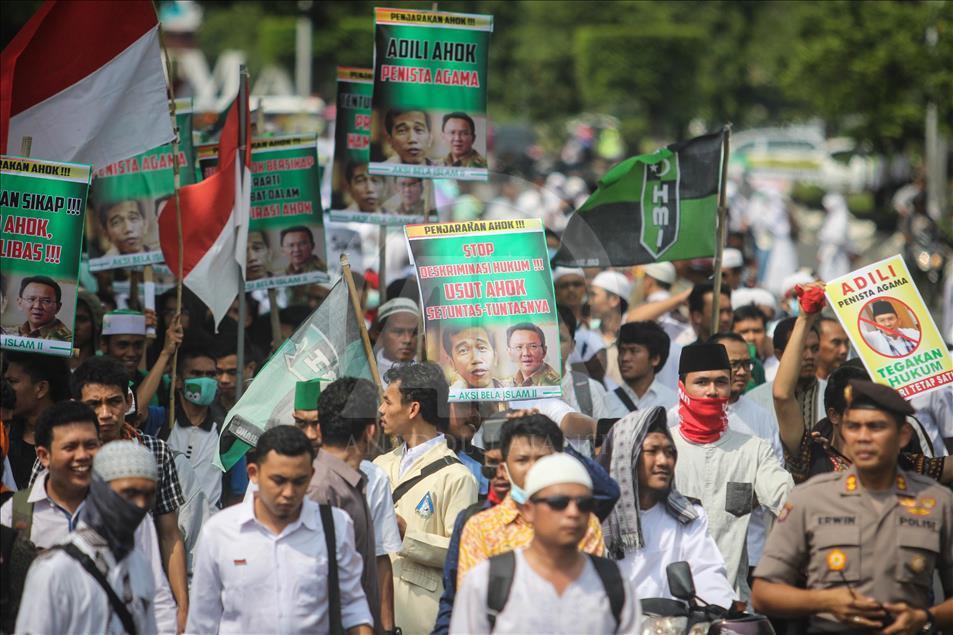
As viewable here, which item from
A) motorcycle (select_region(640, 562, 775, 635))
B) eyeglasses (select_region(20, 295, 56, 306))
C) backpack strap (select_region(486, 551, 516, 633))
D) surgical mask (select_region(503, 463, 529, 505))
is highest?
eyeglasses (select_region(20, 295, 56, 306))

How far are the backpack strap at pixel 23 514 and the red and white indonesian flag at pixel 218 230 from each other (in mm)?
3110

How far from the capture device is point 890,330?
793 cm

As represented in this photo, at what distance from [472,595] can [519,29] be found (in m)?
46.6

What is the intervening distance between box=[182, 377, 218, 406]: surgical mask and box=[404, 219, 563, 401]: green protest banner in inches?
46.2

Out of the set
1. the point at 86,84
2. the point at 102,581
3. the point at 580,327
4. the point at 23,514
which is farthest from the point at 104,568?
the point at 580,327

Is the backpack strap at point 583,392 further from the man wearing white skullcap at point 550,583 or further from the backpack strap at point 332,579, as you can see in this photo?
the man wearing white skullcap at point 550,583

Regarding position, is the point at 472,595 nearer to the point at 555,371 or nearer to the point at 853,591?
the point at 853,591

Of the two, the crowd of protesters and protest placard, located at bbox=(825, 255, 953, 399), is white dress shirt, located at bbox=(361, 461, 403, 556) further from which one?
protest placard, located at bbox=(825, 255, 953, 399)

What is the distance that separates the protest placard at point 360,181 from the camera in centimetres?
1133

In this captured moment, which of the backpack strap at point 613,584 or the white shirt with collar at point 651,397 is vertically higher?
the white shirt with collar at point 651,397

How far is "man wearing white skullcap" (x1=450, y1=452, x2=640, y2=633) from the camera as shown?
5.37 m

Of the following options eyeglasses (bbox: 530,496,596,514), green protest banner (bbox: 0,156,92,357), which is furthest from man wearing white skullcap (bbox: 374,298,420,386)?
eyeglasses (bbox: 530,496,596,514)

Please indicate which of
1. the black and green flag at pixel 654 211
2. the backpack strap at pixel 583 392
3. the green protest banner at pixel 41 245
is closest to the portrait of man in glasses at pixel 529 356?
the backpack strap at pixel 583 392

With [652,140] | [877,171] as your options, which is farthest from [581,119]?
[877,171]
